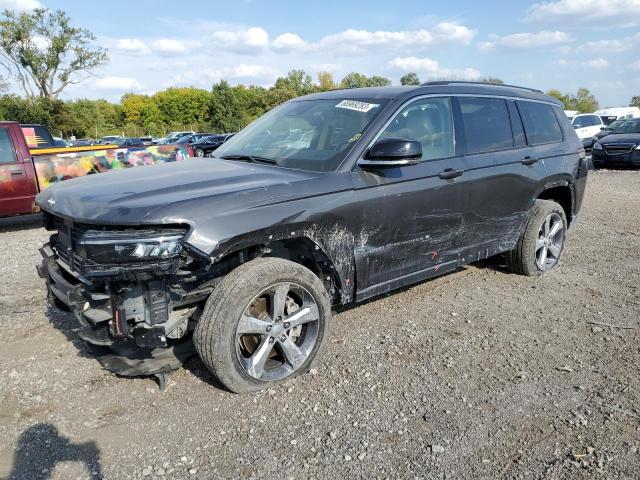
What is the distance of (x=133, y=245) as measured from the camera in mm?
2709

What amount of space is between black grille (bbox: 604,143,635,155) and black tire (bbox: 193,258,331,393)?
609 inches

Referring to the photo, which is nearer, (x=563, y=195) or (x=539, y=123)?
(x=539, y=123)

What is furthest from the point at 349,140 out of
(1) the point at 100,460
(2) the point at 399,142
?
(1) the point at 100,460

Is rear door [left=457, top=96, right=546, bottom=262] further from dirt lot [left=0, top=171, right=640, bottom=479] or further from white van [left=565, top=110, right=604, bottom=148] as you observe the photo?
white van [left=565, top=110, right=604, bottom=148]

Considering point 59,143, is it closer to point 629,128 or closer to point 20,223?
point 20,223

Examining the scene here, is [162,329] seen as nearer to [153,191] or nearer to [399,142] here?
[153,191]

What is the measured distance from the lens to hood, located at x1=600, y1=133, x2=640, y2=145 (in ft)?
51.1

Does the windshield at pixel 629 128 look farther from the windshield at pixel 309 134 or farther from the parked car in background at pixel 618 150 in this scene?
the windshield at pixel 309 134

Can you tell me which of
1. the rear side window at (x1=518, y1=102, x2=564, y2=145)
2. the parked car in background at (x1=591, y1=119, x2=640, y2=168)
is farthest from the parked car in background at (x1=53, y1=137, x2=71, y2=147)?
the parked car in background at (x1=591, y1=119, x2=640, y2=168)

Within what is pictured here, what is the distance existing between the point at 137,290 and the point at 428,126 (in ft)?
8.38

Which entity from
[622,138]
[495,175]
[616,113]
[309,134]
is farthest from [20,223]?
Result: [616,113]

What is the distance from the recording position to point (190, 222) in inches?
109

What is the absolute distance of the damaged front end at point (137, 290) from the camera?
2.72 metres

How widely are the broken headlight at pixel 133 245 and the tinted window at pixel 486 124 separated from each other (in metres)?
2.69
